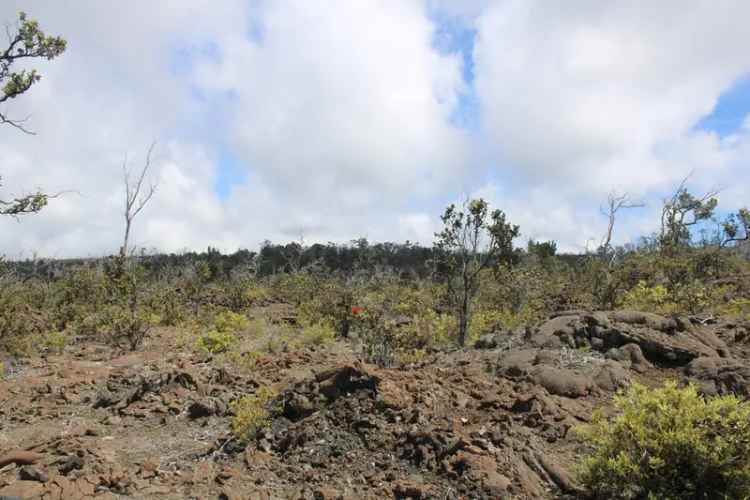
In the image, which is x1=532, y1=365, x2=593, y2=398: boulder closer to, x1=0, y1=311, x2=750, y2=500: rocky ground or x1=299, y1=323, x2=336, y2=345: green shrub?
x1=0, y1=311, x2=750, y2=500: rocky ground

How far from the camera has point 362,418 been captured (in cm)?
573

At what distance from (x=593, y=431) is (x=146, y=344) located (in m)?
11.0

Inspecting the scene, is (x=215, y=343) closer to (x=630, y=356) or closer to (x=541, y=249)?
(x=630, y=356)

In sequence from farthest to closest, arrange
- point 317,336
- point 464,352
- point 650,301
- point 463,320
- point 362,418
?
point 650,301
point 317,336
point 463,320
point 464,352
point 362,418

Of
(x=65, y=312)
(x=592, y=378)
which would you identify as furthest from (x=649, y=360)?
(x=65, y=312)

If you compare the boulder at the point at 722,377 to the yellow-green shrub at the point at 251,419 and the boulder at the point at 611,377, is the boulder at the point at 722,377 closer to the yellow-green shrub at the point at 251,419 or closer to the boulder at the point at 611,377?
the boulder at the point at 611,377

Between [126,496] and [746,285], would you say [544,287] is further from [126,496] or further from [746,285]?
[126,496]

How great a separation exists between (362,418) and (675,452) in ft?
9.60

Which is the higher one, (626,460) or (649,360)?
(649,360)

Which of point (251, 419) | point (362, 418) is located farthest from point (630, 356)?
point (251, 419)

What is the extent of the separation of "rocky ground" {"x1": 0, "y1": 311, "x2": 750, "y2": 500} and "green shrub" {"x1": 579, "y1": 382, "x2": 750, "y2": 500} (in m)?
0.49

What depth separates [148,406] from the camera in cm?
718

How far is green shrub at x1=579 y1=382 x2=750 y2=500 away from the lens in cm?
386

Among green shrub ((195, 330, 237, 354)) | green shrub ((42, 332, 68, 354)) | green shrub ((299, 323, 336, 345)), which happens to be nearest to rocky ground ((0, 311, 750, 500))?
green shrub ((195, 330, 237, 354))
